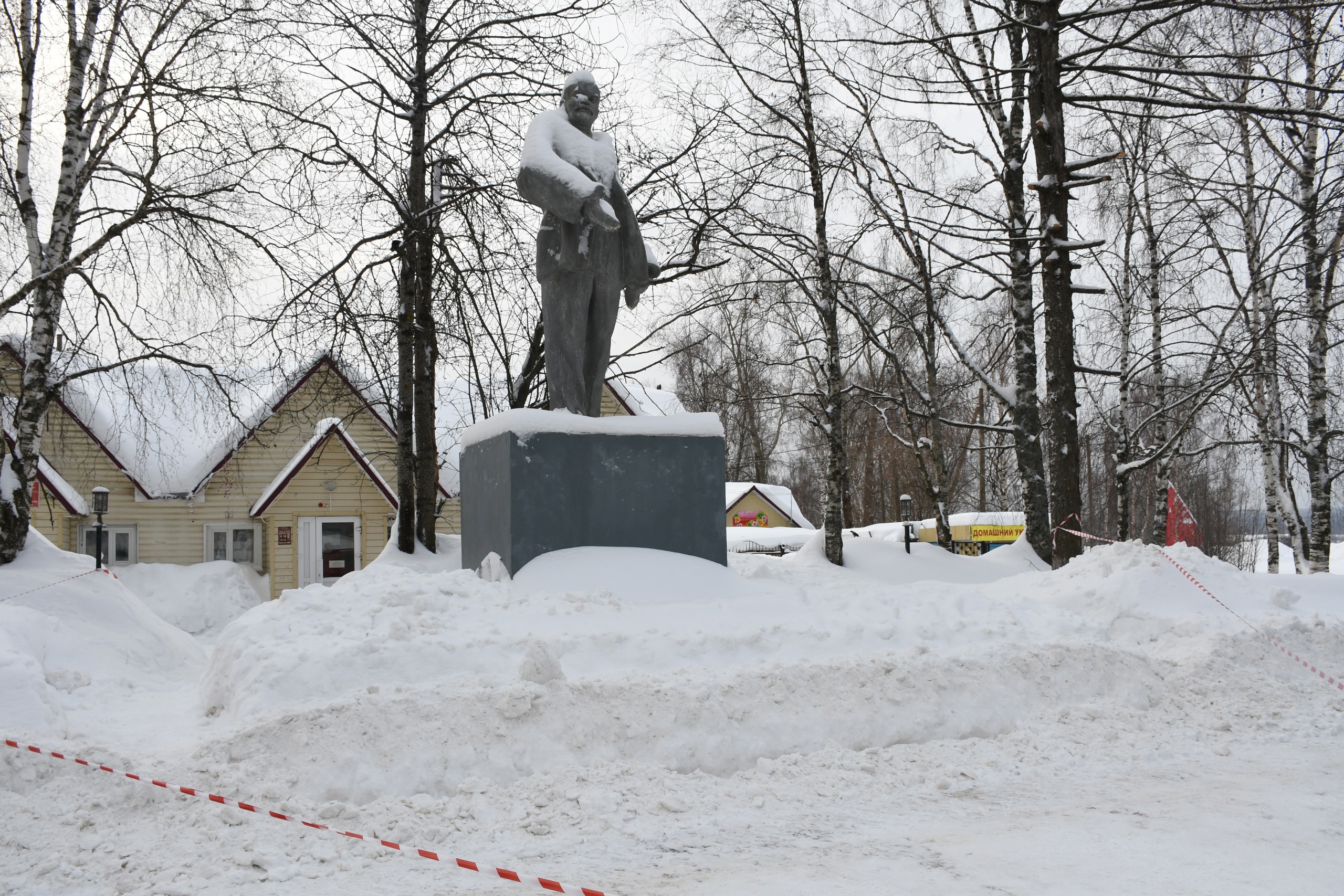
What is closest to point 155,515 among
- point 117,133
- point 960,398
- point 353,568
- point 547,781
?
point 353,568

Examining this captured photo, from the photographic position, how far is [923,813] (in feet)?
12.3

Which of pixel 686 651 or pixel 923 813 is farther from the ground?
pixel 686 651

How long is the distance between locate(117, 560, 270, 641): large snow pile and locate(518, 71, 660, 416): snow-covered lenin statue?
38.4ft

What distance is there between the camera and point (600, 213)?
5875 mm

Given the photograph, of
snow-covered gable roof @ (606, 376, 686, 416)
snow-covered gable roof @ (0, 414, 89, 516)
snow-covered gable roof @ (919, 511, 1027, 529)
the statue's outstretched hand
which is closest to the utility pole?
snow-covered gable roof @ (919, 511, 1027, 529)

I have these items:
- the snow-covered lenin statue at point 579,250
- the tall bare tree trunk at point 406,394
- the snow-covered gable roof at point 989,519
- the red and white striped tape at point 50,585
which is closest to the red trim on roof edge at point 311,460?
the tall bare tree trunk at point 406,394

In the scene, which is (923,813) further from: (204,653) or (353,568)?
(353,568)

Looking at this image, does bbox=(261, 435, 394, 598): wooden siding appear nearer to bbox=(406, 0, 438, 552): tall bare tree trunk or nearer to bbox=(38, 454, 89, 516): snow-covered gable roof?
bbox=(38, 454, 89, 516): snow-covered gable roof

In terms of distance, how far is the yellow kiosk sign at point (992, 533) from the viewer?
2867 cm

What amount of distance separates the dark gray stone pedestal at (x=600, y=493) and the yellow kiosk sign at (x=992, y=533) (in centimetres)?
2410

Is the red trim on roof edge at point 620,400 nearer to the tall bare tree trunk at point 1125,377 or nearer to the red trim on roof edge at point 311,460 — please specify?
the red trim on roof edge at point 311,460

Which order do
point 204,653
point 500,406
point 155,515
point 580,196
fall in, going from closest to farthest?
point 580,196 < point 204,653 < point 500,406 < point 155,515

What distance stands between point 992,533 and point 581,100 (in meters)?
25.6

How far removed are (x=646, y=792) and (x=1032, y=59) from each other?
30.0 ft
